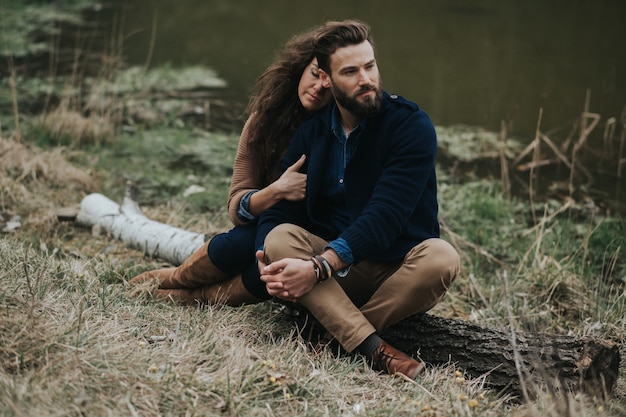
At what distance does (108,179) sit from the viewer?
18.6 feet

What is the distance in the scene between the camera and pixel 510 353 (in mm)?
3004

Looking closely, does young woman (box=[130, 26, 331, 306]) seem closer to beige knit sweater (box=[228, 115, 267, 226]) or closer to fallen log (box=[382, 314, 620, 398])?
beige knit sweater (box=[228, 115, 267, 226])

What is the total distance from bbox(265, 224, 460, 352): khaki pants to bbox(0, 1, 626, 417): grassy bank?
146 mm

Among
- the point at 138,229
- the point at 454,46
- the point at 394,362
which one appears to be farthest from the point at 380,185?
the point at 454,46

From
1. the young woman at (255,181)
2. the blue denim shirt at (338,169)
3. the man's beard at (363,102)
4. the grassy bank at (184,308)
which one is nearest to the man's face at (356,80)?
the man's beard at (363,102)

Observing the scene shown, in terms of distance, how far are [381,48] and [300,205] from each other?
6168 mm

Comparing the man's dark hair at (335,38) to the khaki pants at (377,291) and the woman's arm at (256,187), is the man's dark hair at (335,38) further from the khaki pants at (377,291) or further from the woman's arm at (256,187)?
the khaki pants at (377,291)

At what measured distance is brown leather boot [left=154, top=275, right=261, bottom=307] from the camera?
3426 millimetres

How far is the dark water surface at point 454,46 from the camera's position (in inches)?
303

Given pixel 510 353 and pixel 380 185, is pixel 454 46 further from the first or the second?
pixel 510 353

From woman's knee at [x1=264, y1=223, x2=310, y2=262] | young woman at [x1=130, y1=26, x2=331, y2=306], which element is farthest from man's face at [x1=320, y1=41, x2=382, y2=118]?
woman's knee at [x1=264, y1=223, x2=310, y2=262]

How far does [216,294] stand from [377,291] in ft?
2.51

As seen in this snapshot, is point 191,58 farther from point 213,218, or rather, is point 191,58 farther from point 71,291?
point 71,291

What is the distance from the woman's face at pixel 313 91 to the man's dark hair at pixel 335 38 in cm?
13
